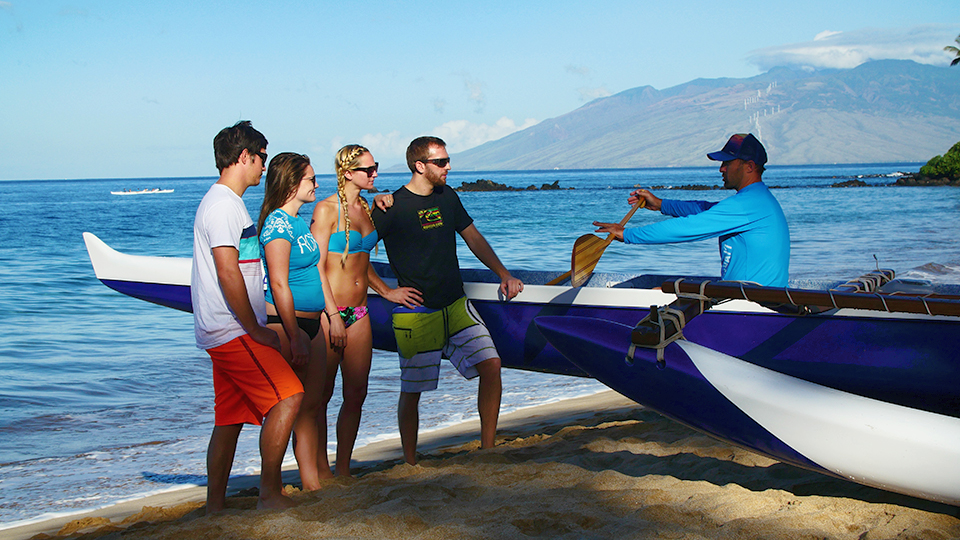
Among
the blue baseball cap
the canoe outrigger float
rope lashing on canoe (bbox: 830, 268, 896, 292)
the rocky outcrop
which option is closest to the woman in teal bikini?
the canoe outrigger float

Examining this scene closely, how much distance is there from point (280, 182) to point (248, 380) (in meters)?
0.87

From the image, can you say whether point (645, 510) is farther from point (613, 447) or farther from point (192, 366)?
point (192, 366)

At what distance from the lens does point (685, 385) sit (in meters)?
2.92

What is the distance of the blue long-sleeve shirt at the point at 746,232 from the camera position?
3.33 m

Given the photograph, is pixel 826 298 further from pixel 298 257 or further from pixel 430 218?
pixel 298 257

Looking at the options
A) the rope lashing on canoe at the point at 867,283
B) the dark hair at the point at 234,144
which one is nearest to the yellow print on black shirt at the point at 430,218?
the dark hair at the point at 234,144

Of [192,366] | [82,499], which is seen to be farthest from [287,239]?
[192,366]

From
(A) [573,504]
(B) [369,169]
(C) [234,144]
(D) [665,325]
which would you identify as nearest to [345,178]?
(B) [369,169]

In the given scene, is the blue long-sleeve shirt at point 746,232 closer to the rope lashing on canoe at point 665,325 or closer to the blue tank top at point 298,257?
the rope lashing on canoe at point 665,325

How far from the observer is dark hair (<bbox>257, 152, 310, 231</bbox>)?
3090 mm

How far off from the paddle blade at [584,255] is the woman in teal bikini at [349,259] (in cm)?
141

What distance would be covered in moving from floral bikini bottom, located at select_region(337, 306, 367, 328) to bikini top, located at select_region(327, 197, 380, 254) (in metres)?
0.29

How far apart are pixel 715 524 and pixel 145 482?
11.3 ft

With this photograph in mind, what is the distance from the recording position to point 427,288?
12.6 feet
